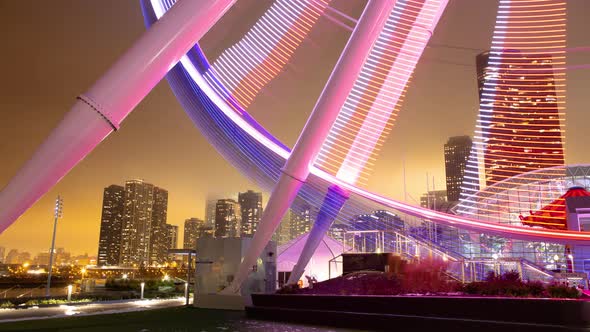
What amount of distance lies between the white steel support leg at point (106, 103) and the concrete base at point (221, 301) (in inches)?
529

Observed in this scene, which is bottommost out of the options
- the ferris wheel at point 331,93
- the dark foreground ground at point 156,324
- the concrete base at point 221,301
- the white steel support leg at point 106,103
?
the dark foreground ground at point 156,324

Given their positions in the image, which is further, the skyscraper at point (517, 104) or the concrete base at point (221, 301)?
the concrete base at point (221, 301)

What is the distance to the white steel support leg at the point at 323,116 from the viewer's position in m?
10.6

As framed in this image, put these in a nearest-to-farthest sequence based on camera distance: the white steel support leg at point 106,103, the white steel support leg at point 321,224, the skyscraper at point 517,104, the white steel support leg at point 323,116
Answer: the white steel support leg at point 106,103 → the white steel support leg at point 323,116 → the skyscraper at point 517,104 → the white steel support leg at point 321,224

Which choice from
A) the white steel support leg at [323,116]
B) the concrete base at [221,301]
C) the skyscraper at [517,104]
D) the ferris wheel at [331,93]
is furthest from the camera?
the concrete base at [221,301]

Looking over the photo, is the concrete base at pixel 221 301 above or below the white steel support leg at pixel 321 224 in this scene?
below

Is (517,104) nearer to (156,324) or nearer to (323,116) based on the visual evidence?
(323,116)

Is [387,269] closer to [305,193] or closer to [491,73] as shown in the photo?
[305,193]

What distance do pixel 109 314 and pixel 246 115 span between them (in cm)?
755

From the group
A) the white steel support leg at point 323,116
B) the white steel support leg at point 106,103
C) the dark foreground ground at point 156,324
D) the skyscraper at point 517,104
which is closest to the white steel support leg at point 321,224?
the dark foreground ground at point 156,324

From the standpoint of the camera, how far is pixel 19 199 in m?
5.25

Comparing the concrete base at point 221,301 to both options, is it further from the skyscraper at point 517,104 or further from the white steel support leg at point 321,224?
the skyscraper at point 517,104

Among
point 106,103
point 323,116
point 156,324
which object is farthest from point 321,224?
point 106,103

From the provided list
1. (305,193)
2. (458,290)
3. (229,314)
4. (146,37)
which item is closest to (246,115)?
(305,193)
